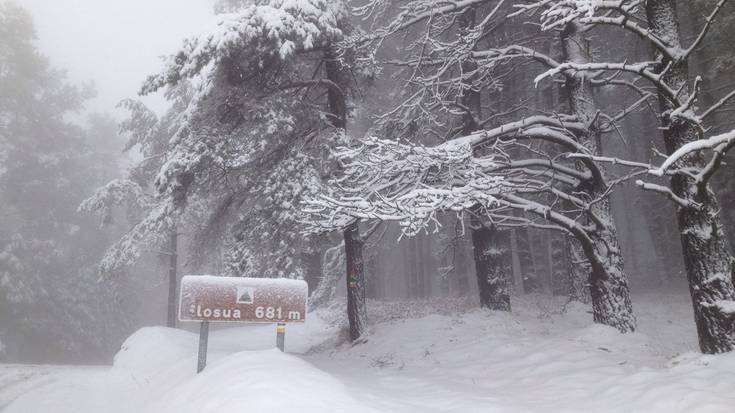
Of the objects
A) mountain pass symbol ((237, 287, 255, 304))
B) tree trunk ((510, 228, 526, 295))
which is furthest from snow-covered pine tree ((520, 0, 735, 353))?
tree trunk ((510, 228, 526, 295))

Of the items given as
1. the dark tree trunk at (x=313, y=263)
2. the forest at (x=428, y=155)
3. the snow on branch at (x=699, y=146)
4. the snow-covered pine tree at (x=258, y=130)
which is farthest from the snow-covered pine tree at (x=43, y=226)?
the snow on branch at (x=699, y=146)

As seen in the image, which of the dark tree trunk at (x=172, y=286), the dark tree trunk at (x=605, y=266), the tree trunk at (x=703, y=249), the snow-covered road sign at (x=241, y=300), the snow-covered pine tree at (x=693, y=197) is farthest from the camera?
the dark tree trunk at (x=172, y=286)

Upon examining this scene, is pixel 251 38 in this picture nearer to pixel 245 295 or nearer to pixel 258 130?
pixel 258 130

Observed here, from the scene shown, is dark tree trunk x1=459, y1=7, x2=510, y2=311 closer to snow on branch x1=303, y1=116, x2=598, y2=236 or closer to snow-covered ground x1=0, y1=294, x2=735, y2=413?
snow-covered ground x1=0, y1=294, x2=735, y2=413

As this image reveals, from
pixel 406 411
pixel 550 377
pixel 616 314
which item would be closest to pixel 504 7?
pixel 616 314

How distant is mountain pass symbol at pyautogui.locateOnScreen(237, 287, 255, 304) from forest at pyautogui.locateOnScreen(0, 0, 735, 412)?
160 cm

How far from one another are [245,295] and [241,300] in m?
0.08

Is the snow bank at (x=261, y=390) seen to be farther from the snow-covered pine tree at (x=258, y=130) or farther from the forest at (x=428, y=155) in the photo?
the snow-covered pine tree at (x=258, y=130)

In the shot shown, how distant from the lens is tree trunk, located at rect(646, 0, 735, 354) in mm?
5719

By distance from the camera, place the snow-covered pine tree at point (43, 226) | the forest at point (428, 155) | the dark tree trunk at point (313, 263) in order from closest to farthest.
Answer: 1. the forest at point (428, 155)
2. the dark tree trunk at point (313, 263)
3. the snow-covered pine tree at point (43, 226)

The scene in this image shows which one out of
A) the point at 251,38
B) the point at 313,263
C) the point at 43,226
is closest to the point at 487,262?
the point at 251,38

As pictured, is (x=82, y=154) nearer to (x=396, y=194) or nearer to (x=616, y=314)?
(x=396, y=194)

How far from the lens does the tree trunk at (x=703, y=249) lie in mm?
5719

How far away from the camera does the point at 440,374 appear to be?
25.0 ft
